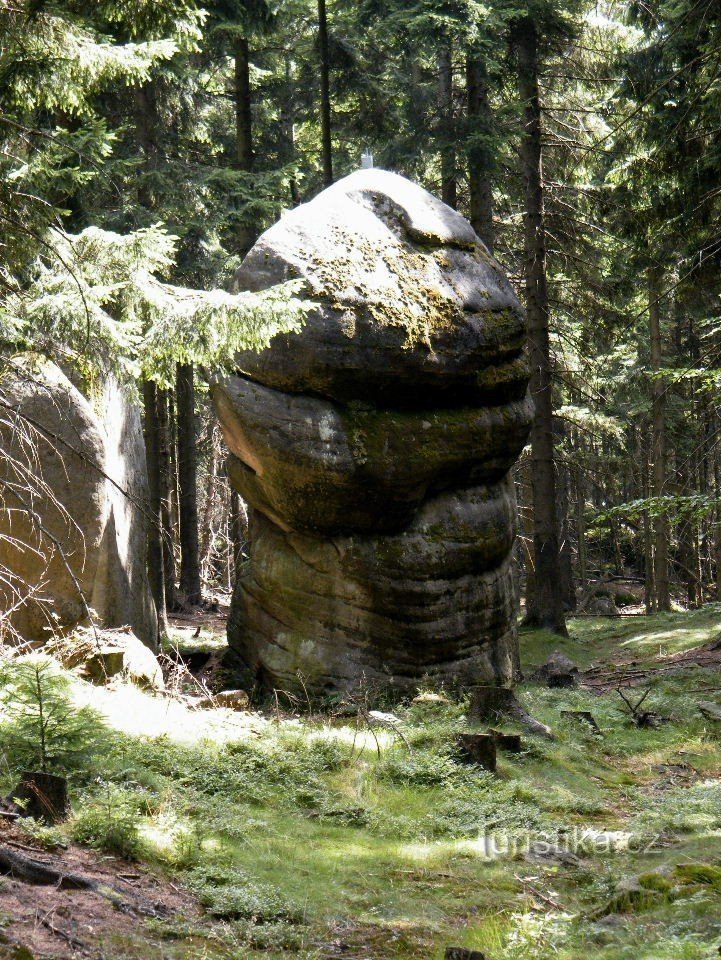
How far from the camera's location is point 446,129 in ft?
58.9

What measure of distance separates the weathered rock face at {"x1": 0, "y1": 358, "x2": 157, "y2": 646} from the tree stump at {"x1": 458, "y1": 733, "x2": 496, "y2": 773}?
417cm

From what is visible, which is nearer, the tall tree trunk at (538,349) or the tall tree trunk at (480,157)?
the tall tree trunk at (480,157)

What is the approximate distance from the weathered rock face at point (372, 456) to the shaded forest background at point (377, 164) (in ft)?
4.54

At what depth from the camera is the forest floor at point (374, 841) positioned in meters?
4.89

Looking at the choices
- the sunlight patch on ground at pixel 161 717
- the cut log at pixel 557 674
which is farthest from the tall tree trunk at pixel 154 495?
the cut log at pixel 557 674

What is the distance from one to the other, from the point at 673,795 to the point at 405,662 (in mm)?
4437

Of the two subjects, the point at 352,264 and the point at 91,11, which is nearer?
the point at 91,11

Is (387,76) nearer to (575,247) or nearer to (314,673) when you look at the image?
(575,247)

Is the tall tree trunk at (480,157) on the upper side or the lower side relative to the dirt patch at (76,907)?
upper

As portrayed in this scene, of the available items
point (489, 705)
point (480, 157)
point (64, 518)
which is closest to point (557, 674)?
point (489, 705)

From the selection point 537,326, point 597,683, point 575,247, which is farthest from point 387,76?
point 597,683

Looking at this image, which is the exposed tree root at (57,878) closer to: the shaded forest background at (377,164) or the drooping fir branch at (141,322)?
the drooping fir branch at (141,322)

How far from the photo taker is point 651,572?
28.4 m

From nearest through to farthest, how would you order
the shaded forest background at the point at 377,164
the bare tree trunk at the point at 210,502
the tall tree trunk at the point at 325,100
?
the shaded forest background at the point at 377,164
the tall tree trunk at the point at 325,100
the bare tree trunk at the point at 210,502
